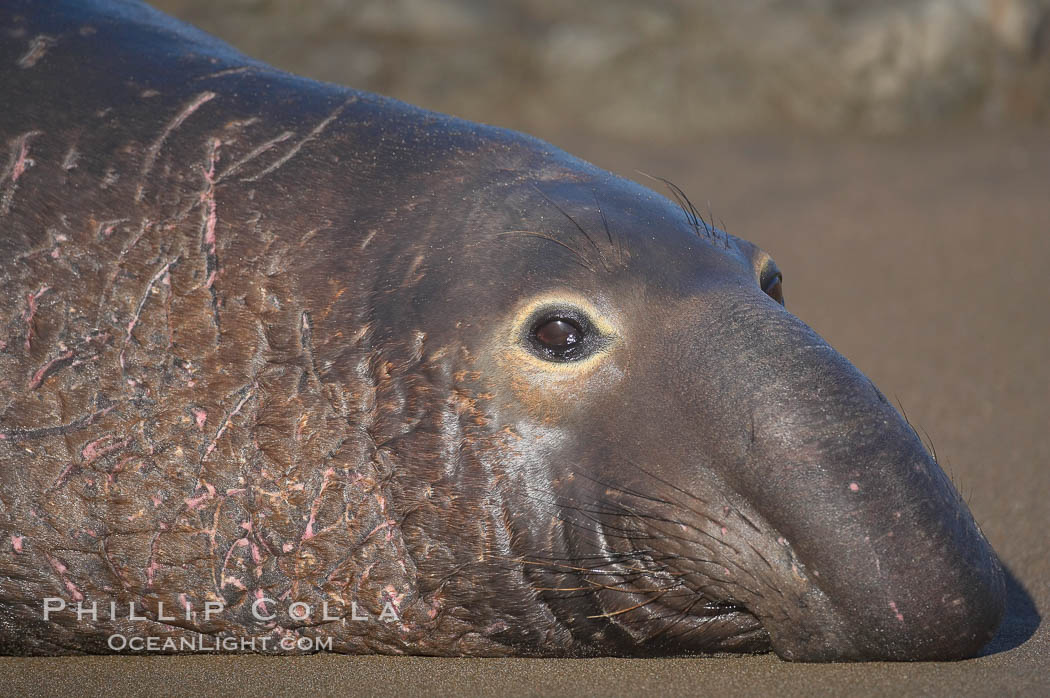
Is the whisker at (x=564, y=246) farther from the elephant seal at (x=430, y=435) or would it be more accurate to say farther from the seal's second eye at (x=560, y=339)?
the seal's second eye at (x=560, y=339)

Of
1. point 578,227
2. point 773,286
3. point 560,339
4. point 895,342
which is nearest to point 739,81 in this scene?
point 895,342

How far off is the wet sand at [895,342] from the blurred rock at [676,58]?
1.19 feet

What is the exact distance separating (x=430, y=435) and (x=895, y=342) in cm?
345

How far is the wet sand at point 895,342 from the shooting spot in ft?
9.40

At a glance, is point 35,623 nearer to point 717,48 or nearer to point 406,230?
point 406,230

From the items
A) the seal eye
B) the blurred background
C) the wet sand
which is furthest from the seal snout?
the blurred background

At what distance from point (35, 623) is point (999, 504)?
2886 millimetres

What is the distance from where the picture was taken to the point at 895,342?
5.69 m

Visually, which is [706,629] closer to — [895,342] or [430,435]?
[430,435]

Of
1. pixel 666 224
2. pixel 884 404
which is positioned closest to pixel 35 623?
pixel 666 224

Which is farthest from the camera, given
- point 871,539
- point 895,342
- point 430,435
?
point 895,342

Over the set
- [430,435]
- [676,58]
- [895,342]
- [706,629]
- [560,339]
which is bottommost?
[706,629]

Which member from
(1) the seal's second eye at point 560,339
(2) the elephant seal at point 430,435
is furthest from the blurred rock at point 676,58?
(1) the seal's second eye at point 560,339

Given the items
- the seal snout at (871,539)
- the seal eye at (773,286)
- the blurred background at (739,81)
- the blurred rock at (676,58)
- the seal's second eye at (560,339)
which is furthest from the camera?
the blurred rock at (676,58)
